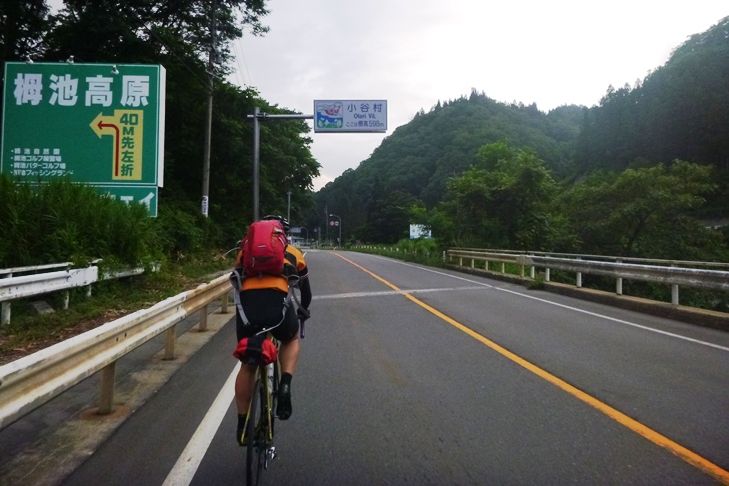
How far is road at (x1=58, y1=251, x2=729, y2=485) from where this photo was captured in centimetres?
368

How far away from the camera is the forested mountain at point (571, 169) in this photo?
3053 centimetres

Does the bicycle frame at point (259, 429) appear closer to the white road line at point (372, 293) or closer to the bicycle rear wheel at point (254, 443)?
the bicycle rear wheel at point (254, 443)

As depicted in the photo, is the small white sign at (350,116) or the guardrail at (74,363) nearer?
the guardrail at (74,363)

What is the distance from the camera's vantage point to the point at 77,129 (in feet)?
51.9

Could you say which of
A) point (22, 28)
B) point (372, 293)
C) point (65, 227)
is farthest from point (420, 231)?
point (65, 227)

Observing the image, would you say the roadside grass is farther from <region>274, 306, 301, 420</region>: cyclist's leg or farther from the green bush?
<region>274, 306, 301, 420</region>: cyclist's leg

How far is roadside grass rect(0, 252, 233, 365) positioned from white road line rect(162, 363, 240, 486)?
141cm

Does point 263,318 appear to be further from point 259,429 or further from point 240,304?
point 259,429

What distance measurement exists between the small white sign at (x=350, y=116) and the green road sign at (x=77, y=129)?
5.87 meters

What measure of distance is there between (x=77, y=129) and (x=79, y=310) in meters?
8.33

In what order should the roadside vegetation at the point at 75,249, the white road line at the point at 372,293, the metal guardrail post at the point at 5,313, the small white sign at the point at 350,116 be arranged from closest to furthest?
the metal guardrail post at the point at 5,313
the roadside vegetation at the point at 75,249
the white road line at the point at 372,293
the small white sign at the point at 350,116

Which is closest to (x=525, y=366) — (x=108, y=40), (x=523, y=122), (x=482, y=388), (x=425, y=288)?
(x=482, y=388)

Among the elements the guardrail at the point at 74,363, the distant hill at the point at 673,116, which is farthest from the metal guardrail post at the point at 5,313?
the distant hill at the point at 673,116

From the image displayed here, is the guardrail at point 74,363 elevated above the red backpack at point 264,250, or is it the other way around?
the red backpack at point 264,250
